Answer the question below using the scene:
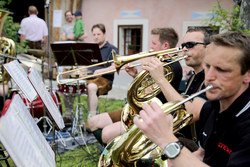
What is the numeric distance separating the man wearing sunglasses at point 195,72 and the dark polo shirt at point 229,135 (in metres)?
0.58

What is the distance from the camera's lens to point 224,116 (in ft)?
4.83

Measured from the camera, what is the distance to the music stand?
3.86 m

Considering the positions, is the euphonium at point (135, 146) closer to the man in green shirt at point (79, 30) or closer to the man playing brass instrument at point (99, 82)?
the man playing brass instrument at point (99, 82)

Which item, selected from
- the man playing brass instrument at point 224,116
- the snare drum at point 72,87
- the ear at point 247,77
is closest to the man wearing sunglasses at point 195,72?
the man playing brass instrument at point 224,116

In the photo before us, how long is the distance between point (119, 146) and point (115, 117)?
1589mm

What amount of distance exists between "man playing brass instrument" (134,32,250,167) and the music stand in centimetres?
258

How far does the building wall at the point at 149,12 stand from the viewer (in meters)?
7.85

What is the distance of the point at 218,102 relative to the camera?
1594mm

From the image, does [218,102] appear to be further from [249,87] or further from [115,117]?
[115,117]

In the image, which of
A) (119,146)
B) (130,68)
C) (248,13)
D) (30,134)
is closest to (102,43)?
(130,68)

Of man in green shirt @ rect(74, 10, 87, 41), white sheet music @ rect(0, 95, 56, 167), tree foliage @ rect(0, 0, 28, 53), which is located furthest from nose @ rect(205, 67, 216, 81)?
tree foliage @ rect(0, 0, 28, 53)

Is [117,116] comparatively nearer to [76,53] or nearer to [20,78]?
[76,53]

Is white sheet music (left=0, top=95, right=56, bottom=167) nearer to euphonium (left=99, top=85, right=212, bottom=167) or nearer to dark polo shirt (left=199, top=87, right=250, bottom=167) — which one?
euphonium (left=99, top=85, right=212, bottom=167)

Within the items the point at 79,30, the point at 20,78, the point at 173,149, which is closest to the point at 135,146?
the point at 173,149
